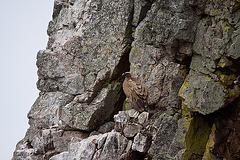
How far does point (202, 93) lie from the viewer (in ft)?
43.1

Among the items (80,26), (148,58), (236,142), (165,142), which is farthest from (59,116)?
(236,142)

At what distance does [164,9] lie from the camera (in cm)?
1413

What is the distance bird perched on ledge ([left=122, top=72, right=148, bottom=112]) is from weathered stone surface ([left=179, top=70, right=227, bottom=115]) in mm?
5745

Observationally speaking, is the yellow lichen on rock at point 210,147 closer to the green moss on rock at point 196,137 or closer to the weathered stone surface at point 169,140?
the green moss on rock at point 196,137

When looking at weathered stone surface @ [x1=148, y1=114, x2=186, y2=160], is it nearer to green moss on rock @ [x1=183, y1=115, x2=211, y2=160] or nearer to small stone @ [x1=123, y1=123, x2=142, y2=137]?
green moss on rock @ [x1=183, y1=115, x2=211, y2=160]

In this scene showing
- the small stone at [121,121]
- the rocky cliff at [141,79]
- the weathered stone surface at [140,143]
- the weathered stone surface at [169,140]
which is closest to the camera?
the rocky cliff at [141,79]

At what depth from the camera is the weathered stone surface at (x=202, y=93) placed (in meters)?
12.7

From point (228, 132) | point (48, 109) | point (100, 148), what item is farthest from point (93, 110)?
point (228, 132)

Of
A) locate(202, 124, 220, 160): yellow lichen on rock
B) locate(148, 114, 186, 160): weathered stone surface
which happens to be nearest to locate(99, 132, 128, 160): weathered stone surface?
locate(148, 114, 186, 160): weathered stone surface

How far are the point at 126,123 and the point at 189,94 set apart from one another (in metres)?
6.01

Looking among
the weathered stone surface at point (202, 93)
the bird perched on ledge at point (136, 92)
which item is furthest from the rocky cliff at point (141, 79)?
the bird perched on ledge at point (136, 92)

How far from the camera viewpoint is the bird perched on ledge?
64.9 feet

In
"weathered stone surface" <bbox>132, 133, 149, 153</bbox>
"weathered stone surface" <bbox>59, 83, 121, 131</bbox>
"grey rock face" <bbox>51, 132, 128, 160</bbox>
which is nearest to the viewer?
"weathered stone surface" <bbox>132, 133, 149, 153</bbox>

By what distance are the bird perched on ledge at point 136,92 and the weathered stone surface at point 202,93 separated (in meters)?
5.74
